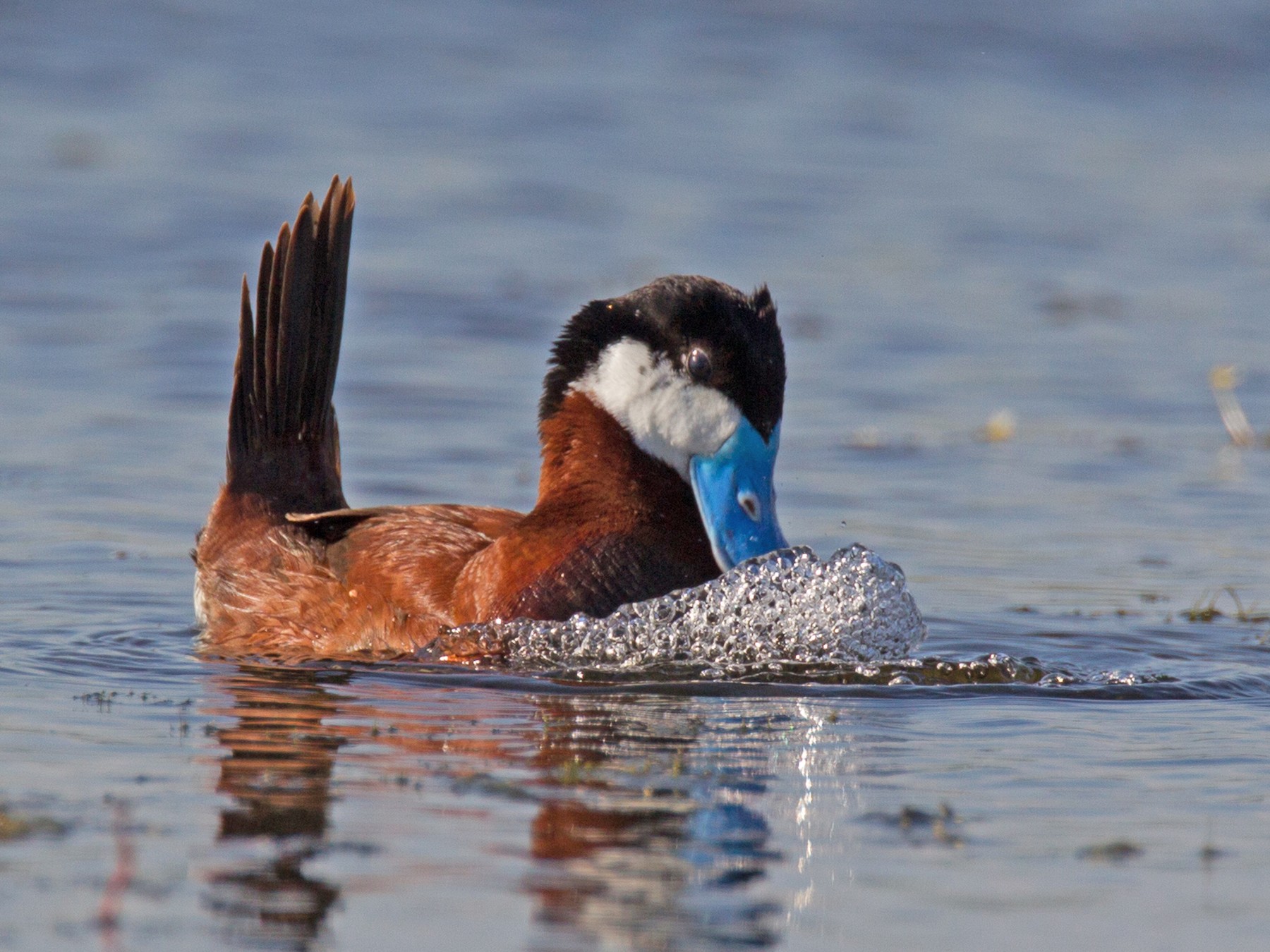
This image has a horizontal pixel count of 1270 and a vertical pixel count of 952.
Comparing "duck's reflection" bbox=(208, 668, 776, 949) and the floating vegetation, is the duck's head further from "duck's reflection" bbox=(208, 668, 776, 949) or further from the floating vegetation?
the floating vegetation

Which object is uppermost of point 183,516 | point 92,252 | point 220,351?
point 92,252

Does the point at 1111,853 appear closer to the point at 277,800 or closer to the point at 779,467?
the point at 277,800

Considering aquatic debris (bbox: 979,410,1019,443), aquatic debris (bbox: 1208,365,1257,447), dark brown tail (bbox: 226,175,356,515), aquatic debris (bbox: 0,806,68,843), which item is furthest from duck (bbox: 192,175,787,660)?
aquatic debris (bbox: 1208,365,1257,447)

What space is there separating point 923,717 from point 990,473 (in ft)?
12.8

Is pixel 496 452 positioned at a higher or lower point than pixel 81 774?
higher

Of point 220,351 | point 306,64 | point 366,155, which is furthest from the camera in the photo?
point 306,64

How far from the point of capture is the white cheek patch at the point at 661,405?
5.54 m

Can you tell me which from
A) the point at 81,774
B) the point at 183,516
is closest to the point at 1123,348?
the point at 183,516

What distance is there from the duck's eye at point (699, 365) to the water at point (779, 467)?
0.85m

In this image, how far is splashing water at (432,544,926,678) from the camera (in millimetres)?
5289

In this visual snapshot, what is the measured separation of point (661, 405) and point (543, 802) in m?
1.91

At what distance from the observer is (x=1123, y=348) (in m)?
11.1

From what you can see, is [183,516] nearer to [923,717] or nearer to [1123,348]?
[923,717]

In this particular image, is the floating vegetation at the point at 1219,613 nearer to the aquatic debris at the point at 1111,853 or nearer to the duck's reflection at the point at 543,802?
the duck's reflection at the point at 543,802
